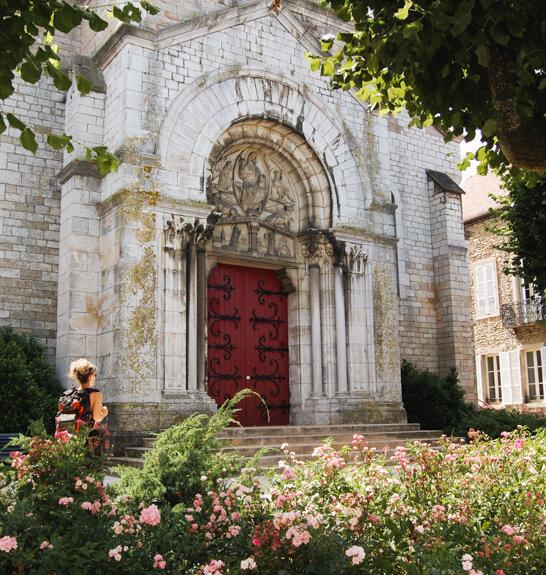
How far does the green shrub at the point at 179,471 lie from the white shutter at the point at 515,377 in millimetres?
19202

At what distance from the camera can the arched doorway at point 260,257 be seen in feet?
39.0

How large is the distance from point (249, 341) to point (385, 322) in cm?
253

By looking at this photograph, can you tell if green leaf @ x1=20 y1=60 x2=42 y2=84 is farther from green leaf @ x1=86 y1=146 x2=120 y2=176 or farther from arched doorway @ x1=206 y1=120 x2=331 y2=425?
arched doorway @ x1=206 y1=120 x2=331 y2=425

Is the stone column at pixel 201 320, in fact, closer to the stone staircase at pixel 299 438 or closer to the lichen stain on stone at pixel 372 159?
the stone staircase at pixel 299 438

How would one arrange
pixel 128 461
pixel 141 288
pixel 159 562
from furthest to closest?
pixel 141 288 → pixel 128 461 → pixel 159 562

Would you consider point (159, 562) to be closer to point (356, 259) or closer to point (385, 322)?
point (356, 259)

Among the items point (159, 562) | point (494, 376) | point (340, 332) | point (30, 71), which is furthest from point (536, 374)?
point (159, 562)

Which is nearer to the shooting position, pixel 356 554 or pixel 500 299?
pixel 356 554

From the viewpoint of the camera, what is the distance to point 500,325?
23.5m

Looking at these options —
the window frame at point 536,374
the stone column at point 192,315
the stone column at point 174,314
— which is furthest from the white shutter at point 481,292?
the stone column at point 174,314

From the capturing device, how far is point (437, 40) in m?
5.64

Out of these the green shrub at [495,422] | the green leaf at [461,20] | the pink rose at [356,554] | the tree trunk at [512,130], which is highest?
the green leaf at [461,20]

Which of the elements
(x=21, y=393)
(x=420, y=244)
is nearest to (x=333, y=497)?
(x=21, y=393)

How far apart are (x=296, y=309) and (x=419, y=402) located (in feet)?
11.5
